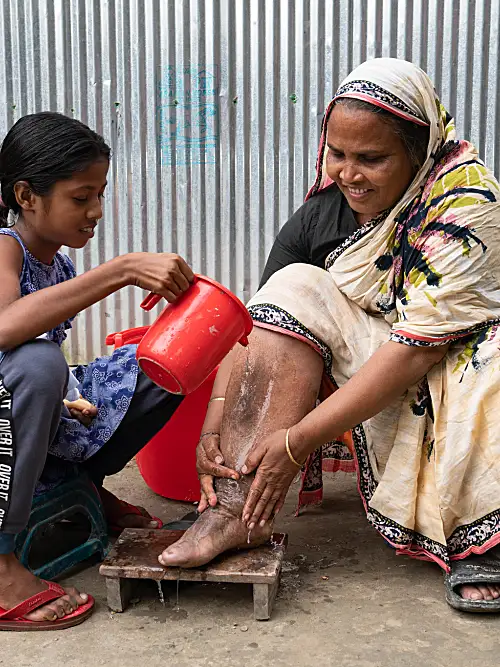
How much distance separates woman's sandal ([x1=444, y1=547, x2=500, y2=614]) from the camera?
2.03 metres

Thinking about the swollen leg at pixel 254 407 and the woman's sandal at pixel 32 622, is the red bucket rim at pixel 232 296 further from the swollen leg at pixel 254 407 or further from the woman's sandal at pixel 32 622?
the woman's sandal at pixel 32 622

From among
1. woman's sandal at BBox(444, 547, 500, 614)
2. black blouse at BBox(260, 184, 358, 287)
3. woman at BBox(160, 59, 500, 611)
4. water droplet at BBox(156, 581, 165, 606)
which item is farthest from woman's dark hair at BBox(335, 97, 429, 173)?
water droplet at BBox(156, 581, 165, 606)

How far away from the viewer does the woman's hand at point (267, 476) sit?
209cm

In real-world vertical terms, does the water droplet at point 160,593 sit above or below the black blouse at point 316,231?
below

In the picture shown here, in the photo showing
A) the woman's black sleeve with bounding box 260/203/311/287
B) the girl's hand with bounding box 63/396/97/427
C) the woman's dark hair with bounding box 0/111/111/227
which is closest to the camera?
the woman's dark hair with bounding box 0/111/111/227

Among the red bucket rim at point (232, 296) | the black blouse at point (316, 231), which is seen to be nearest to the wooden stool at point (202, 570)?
the red bucket rim at point (232, 296)

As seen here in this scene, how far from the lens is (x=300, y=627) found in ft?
6.50

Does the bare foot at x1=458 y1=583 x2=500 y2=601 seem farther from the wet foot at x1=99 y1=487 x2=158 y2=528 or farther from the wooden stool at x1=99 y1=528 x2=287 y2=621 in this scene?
the wet foot at x1=99 y1=487 x2=158 y2=528

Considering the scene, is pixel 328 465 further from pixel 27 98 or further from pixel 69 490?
pixel 27 98

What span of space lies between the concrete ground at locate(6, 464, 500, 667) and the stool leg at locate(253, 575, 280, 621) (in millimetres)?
21

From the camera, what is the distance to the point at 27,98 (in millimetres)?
4406

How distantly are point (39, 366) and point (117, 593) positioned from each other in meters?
0.64

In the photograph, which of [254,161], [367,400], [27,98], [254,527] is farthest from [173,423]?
[27,98]

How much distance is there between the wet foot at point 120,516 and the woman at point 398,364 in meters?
0.46
